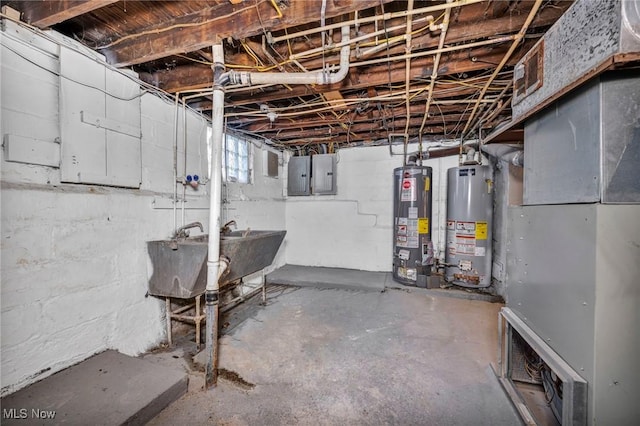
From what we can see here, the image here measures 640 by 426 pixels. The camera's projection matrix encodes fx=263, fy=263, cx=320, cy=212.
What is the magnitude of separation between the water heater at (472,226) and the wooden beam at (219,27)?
2751 mm

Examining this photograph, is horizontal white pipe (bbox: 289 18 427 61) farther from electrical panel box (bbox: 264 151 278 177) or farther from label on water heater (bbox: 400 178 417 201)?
electrical panel box (bbox: 264 151 278 177)

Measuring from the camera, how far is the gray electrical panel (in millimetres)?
4410

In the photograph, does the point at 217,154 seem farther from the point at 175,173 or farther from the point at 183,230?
the point at 183,230

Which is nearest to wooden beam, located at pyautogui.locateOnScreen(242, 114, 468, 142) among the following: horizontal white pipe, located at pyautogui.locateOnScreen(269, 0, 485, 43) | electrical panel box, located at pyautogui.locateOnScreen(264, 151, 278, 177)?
electrical panel box, located at pyautogui.locateOnScreen(264, 151, 278, 177)

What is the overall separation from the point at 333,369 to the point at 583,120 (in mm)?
1973

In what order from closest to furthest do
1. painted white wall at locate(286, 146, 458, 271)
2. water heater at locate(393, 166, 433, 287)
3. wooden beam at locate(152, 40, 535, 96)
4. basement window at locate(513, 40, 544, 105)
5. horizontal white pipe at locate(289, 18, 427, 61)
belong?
1. basement window at locate(513, 40, 544, 105)
2. horizontal white pipe at locate(289, 18, 427, 61)
3. wooden beam at locate(152, 40, 535, 96)
4. water heater at locate(393, 166, 433, 287)
5. painted white wall at locate(286, 146, 458, 271)

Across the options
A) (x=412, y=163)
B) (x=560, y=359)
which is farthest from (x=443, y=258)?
(x=560, y=359)

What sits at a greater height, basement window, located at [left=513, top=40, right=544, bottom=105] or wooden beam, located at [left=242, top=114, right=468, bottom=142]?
wooden beam, located at [left=242, top=114, right=468, bottom=142]

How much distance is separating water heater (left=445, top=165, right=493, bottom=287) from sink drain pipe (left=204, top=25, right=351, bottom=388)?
2.51m

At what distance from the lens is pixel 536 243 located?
132 centimetres

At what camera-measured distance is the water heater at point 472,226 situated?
336 centimetres

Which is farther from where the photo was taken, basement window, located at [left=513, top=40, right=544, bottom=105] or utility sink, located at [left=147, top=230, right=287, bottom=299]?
utility sink, located at [left=147, top=230, right=287, bottom=299]

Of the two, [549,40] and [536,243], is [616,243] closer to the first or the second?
[536,243]

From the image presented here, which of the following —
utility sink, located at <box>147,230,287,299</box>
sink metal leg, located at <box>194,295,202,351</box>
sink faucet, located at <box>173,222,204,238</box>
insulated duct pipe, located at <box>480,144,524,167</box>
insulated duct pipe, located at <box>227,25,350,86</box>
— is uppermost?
insulated duct pipe, located at <box>227,25,350,86</box>
